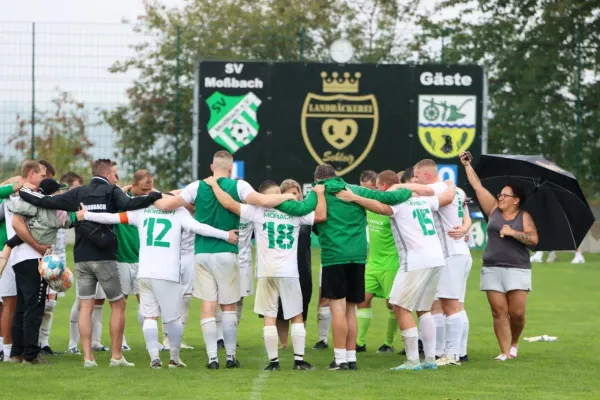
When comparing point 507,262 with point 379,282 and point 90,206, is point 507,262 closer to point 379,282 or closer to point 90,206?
point 379,282

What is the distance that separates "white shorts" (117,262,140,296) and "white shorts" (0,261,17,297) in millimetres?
1052

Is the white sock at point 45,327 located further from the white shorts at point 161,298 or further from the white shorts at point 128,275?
the white shorts at point 161,298

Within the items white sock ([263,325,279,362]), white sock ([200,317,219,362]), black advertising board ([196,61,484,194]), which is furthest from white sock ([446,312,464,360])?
black advertising board ([196,61,484,194])

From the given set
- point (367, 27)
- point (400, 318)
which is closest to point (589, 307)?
point (400, 318)

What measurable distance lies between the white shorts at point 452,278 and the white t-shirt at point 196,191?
6.82ft

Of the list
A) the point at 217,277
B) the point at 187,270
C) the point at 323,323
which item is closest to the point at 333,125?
the point at 323,323

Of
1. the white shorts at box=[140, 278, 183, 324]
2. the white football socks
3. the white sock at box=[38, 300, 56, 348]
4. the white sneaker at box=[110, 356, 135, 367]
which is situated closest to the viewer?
the white shorts at box=[140, 278, 183, 324]

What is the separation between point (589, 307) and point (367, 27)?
22.1 metres

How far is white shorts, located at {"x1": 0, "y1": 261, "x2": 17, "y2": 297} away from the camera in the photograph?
1288cm

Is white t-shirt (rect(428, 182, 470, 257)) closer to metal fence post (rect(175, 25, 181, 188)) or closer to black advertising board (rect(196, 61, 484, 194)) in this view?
black advertising board (rect(196, 61, 484, 194))

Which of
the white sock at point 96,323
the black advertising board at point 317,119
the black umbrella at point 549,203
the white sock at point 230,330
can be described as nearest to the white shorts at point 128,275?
the white sock at point 96,323

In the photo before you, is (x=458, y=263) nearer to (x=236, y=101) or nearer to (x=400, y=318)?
(x=400, y=318)

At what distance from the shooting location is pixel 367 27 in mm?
40031

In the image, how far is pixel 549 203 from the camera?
1301 cm
